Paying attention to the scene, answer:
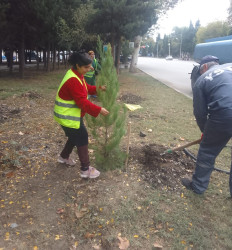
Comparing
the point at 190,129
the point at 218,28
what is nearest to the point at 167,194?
the point at 190,129

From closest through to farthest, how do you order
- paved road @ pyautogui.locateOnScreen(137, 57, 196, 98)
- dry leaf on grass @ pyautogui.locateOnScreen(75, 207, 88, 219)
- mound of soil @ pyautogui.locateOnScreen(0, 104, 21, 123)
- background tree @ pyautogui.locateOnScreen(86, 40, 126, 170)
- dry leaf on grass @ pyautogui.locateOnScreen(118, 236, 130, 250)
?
dry leaf on grass @ pyautogui.locateOnScreen(118, 236, 130, 250), dry leaf on grass @ pyautogui.locateOnScreen(75, 207, 88, 219), background tree @ pyautogui.locateOnScreen(86, 40, 126, 170), mound of soil @ pyautogui.locateOnScreen(0, 104, 21, 123), paved road @ pyautogui.locateOnScreen(137, 57, 196, 98)

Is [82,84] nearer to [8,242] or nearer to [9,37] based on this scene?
[8,242]

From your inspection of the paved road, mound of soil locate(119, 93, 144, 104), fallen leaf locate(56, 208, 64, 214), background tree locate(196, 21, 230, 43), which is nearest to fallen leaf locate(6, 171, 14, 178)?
fallen leaf locate(56, 208, 64, 214)

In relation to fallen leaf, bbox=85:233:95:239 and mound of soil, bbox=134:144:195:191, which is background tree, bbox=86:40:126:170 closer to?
mound of soil, bbox=134:144:195:191

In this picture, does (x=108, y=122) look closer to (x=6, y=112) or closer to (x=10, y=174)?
(x=10, y=174)

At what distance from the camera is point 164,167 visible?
360 cm

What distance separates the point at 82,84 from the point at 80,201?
138cm

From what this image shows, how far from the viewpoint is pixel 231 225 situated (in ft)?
8.71

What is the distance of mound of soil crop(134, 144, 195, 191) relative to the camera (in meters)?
3.29

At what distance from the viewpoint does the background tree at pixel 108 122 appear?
117 inches

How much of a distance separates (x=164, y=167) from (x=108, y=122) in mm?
1144

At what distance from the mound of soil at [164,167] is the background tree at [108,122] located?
45 cm

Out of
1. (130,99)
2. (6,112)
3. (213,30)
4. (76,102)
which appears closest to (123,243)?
(76,102)

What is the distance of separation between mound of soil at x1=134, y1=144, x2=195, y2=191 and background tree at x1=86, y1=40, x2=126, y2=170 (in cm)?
45
